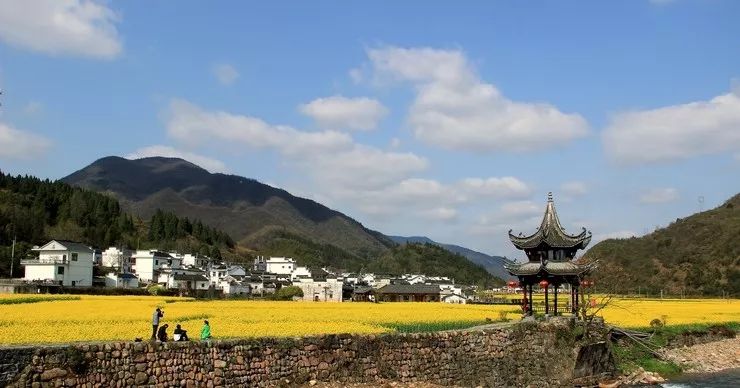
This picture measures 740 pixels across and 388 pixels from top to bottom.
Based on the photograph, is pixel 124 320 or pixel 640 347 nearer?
pixel 124 320

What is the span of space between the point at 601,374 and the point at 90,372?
21.0 m

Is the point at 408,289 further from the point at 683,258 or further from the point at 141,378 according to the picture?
the point at 141,378

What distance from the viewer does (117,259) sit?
101 m

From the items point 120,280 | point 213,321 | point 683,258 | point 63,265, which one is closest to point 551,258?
point 213,321

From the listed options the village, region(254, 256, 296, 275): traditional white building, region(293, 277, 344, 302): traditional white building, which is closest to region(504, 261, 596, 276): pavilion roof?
the village

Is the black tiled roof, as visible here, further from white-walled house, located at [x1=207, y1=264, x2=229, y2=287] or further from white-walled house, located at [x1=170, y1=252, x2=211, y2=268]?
white-walled house, located at [x1=170, y1=252, x2=211, y2=268]

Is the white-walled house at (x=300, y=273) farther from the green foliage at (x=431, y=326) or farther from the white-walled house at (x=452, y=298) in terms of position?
the green foliage at (x=431, y=326)

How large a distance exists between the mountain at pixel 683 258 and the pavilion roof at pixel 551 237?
2146 inches

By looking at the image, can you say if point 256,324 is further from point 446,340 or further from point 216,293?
point 216,293

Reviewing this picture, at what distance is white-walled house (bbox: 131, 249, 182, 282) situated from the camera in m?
95.8

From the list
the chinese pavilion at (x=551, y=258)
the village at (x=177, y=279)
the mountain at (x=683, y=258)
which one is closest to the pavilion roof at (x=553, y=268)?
the chinese pavilion at (x=551, y=258)

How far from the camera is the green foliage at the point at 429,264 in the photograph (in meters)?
168

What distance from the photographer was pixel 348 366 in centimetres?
2173

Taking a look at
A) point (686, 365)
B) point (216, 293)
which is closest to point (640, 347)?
point (686, 365)
